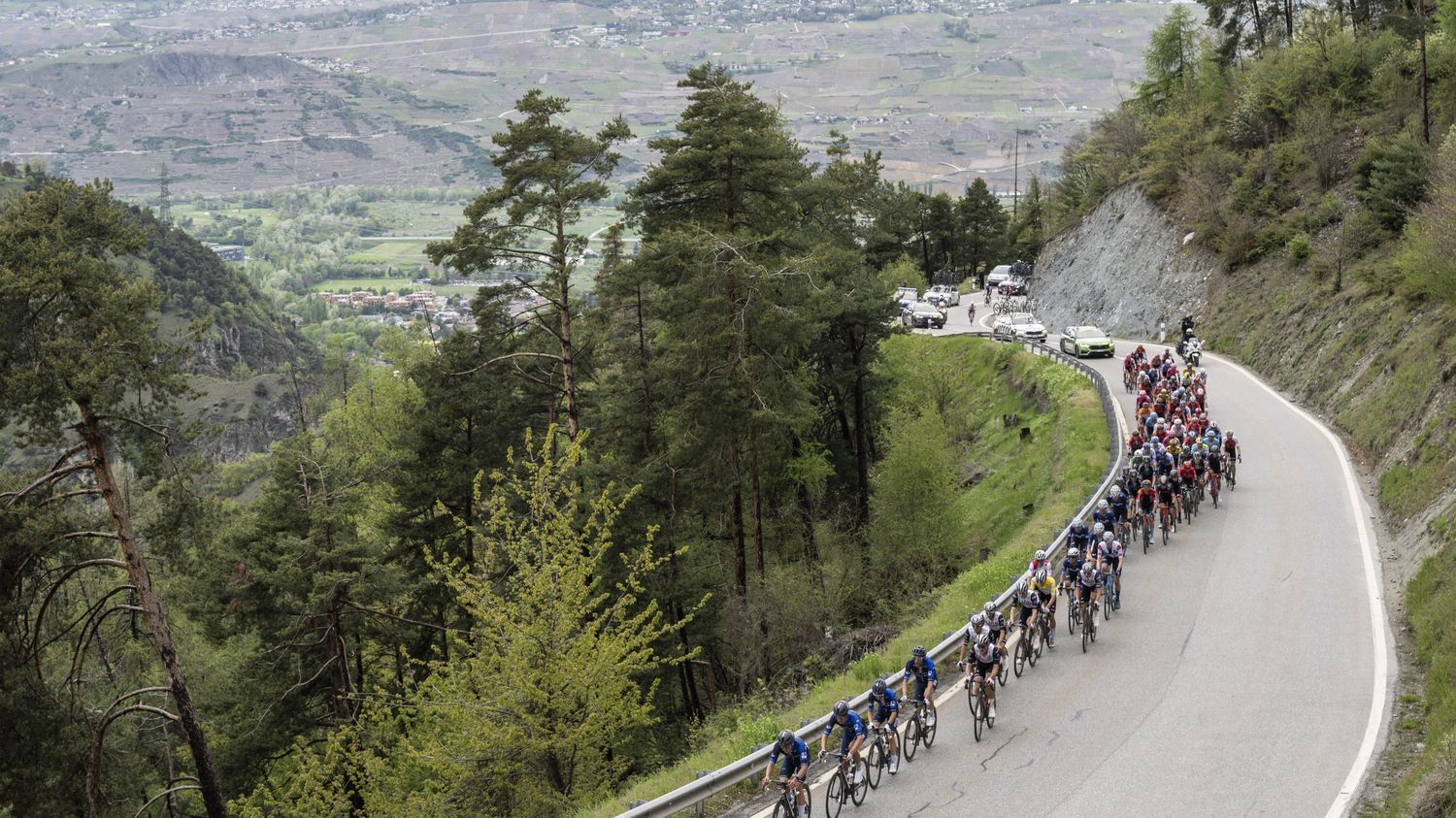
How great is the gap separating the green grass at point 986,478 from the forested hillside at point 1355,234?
6.78m

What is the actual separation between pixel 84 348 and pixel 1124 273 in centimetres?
5735

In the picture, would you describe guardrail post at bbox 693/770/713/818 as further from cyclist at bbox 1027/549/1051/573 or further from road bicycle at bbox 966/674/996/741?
cyclist at bbox 1027/549/1051/573

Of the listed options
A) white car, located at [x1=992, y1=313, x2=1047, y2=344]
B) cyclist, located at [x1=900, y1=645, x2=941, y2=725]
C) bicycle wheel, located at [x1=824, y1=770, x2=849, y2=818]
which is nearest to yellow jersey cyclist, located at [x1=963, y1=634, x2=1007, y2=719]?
cyclist, located at [x1=900, y1=645, x2=941, y2=725]

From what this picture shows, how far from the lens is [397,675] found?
112 ft

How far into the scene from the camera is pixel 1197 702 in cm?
1625

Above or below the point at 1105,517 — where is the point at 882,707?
above

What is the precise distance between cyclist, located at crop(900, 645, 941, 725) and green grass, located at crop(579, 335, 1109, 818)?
1.83 metres

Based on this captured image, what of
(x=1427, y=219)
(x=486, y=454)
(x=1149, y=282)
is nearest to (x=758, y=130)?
(x=486, y=454)

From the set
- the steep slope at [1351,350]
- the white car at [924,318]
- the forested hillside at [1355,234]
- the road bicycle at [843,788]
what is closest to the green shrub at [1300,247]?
the forested hillside at [1355,234]

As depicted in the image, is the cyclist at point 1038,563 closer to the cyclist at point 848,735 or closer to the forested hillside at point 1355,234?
the forested hillside at point 1355,234

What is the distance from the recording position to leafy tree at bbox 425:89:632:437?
87.2 feet

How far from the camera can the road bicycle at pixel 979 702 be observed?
50.8 feet

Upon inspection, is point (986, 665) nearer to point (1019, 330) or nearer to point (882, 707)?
point (882, 707)

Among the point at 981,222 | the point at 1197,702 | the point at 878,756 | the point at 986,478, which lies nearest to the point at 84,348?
the point at 878,756
